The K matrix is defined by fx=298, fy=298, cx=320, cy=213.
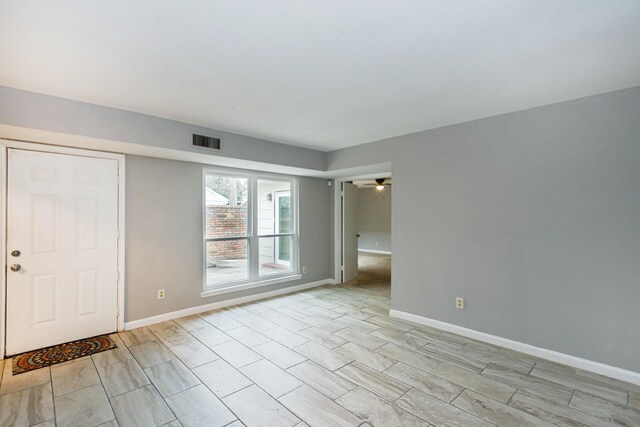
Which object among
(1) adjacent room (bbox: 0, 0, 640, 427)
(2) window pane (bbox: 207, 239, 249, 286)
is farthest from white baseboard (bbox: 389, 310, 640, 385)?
(2) window pane (bbox: 207, 239, 249, 286)

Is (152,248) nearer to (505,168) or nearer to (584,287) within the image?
(505,168)

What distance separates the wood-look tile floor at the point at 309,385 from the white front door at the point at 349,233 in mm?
2749

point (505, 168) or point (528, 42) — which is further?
point (505, 168)

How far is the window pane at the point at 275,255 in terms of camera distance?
549 centimetres

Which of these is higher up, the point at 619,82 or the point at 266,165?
the point at 619,82

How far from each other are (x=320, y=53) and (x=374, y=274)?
6.02 metres

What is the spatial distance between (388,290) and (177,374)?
4.05m

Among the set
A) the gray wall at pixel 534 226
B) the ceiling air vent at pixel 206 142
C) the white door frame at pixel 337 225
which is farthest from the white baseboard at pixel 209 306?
the ceiling air vent at pixel 206 142

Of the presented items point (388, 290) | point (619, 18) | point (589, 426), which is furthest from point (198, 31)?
point (388, 290)

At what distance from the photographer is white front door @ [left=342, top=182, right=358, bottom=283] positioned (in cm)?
639

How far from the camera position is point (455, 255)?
376 cm

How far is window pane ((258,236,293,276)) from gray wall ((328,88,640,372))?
7.81 ft

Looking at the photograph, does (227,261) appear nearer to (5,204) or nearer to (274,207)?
(274,207)

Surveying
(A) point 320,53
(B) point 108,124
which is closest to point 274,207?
(B) point 108,124
